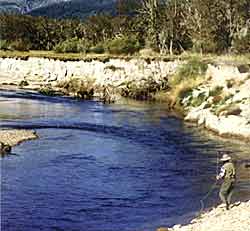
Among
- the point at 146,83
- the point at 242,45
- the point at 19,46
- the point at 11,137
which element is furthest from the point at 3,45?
the point at 11,137

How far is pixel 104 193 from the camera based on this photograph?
1158 inches

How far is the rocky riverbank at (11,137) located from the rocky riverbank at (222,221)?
15.7m

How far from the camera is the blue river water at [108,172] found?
1011 inches

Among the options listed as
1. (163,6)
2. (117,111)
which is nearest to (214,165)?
(117,111)

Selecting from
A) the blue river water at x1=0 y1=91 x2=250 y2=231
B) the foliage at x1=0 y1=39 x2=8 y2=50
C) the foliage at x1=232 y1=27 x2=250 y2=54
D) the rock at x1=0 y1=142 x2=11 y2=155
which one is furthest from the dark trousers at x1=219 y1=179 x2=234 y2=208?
the foliage at x1=0 y1=39 x2=8 y2=50

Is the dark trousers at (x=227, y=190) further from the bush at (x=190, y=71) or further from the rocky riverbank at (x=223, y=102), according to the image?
the bush at (x=190, y=71)

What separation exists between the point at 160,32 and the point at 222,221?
70.0 meters

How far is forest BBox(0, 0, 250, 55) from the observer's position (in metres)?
85.6

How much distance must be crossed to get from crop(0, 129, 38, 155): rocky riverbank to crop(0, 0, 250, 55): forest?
133 feet

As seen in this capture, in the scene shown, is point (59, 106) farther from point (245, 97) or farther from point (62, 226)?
point (62, 226)

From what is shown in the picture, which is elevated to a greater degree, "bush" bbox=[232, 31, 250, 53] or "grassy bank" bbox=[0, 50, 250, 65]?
"bush" bbox=[232, 31, 250, 53]

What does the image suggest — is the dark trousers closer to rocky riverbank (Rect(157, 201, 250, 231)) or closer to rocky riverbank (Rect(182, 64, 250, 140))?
rocky riverbank (Rect(157, 201, 250, 231))

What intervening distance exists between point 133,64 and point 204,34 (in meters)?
12.9

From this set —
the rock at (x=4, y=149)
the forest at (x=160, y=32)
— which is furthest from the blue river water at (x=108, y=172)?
the forest at (x=160, y=32)
